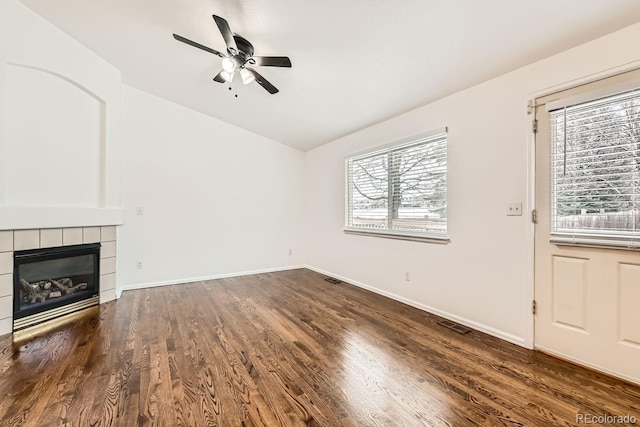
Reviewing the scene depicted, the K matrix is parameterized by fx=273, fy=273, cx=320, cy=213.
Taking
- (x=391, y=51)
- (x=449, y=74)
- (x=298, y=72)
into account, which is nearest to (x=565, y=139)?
(x=449, y=74)

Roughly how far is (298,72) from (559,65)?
2.30 meters

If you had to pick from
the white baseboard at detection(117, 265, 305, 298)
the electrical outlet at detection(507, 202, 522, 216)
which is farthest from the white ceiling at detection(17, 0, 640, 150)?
the white baseboard at detection(117, 265, 305, 298)

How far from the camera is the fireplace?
278cm

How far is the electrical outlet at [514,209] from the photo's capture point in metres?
2.38

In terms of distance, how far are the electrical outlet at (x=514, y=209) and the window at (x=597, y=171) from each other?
22cm

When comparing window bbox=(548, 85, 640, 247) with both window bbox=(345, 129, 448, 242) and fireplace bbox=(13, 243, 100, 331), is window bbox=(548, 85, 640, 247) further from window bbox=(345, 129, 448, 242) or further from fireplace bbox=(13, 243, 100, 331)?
fireplace bbox=(13, 243, 100, 331)

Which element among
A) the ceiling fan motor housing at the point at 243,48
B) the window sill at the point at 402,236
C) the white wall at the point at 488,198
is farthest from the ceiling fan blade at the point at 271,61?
the window sill at the point at 402,236

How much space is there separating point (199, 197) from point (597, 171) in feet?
15.9

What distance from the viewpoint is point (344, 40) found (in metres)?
2.36

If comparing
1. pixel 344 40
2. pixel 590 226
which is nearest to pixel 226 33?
pixel 344 40

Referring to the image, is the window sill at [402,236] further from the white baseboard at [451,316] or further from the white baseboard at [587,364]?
the white baseboard at [587,364]

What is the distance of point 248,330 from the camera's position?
106 inches

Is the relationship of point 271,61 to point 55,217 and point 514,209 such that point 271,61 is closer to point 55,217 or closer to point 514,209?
point 514,209

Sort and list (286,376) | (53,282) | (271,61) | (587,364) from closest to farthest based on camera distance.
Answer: (286,376)
(587,364)
(271,61)
(53,282)
